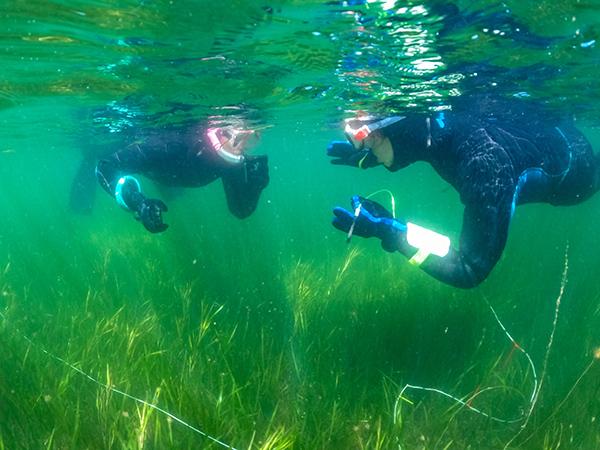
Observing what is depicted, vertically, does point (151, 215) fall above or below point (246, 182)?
above

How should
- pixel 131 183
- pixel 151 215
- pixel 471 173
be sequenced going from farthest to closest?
pixel 131 183 → pixel 151 215 → pixel 471 173

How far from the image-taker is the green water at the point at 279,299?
4816mm

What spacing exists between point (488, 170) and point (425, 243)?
3.84 ft

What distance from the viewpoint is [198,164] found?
935 centimetres

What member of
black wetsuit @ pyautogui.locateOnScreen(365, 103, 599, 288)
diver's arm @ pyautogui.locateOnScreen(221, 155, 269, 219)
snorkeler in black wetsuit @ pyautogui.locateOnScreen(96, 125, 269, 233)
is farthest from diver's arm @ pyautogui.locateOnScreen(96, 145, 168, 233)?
black wetsuit @ pyautogui.locateOnScreen(365, 103, 599, 288)

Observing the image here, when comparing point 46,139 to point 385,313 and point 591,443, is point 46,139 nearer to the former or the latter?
point 385,313

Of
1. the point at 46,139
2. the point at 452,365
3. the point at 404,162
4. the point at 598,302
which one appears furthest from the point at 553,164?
the point at 46,139

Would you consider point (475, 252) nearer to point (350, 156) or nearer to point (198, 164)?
point (350, 156)

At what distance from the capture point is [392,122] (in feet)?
21.5

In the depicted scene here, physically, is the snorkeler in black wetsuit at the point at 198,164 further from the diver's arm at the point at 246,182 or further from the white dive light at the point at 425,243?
the white dive light at the point at 425,243

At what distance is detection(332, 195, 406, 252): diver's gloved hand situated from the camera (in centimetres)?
525

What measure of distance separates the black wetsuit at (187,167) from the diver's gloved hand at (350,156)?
2.30 m

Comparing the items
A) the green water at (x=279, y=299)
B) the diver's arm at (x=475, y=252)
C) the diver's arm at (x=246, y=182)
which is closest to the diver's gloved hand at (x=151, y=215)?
the green water at (x=279, y=299)

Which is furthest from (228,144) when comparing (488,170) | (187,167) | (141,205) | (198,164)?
(488,170)
